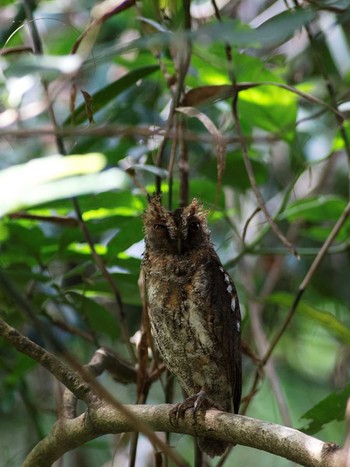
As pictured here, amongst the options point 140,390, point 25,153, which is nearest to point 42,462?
point 140,390

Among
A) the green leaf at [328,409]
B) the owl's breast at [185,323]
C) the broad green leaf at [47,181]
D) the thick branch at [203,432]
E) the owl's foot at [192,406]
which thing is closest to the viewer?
the broad green leaf at [47,181]

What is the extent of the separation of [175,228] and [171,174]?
0.23 metres

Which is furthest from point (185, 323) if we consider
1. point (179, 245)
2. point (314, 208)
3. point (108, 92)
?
point (108, 92)

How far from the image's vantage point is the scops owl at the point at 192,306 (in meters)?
2.44

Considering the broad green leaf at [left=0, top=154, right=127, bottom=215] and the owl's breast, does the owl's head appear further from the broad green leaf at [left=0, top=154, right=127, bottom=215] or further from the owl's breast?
the broad green leaf at [left=0, top=154, right=127, bottom=215]

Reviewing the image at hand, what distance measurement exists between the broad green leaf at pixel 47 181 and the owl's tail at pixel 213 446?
1.66 m

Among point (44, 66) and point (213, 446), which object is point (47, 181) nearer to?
point (44, 66)

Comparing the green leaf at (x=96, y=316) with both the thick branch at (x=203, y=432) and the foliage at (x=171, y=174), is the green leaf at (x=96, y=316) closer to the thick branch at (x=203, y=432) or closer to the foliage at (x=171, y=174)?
the foliage at (x=171, y=174)

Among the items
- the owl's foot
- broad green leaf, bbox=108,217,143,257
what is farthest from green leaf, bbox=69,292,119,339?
the owl's foot

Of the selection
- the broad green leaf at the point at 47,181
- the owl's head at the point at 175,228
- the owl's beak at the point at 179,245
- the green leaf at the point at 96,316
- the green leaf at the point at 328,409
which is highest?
the owl's head at the point at 175,228

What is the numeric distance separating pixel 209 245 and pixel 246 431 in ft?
3.49

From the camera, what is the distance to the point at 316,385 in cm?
389

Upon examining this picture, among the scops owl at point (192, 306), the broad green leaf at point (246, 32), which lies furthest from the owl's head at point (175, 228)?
the broad green leaf at point (246, 32)

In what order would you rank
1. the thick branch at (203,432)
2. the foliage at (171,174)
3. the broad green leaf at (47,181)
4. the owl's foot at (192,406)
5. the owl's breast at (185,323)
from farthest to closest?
the owl's breast at (185,323)
the foliage at (171,174)
the owl's foot at (192,406)
the thick branch at (203,432)
the broad green leaf at (47,181)
